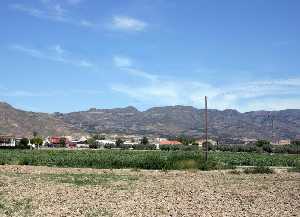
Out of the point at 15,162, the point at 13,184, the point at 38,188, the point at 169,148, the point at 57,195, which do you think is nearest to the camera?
the point at 57,195

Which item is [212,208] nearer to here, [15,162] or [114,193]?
[114,193]

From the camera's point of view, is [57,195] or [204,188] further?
[204,188]

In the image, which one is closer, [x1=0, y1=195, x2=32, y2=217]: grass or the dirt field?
[x1=0, y1=195, x2=32, y2=217]: grass

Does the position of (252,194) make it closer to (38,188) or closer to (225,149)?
(38,188)

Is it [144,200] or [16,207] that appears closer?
[16,207]

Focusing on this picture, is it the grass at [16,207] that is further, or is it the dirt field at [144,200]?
the dirt field at [144,200]

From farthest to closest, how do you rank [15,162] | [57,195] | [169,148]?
[169,148], [15,162], [57,195]

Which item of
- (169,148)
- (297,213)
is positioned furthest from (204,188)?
(169,148)

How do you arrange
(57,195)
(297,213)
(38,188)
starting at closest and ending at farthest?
(297,213) < (57,195) < (38,188)

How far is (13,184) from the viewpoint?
30500 mm

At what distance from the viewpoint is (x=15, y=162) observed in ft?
190

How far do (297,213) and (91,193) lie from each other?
10326mm

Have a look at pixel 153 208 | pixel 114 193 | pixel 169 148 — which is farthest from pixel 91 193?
pixel 169 148

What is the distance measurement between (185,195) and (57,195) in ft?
19.1
